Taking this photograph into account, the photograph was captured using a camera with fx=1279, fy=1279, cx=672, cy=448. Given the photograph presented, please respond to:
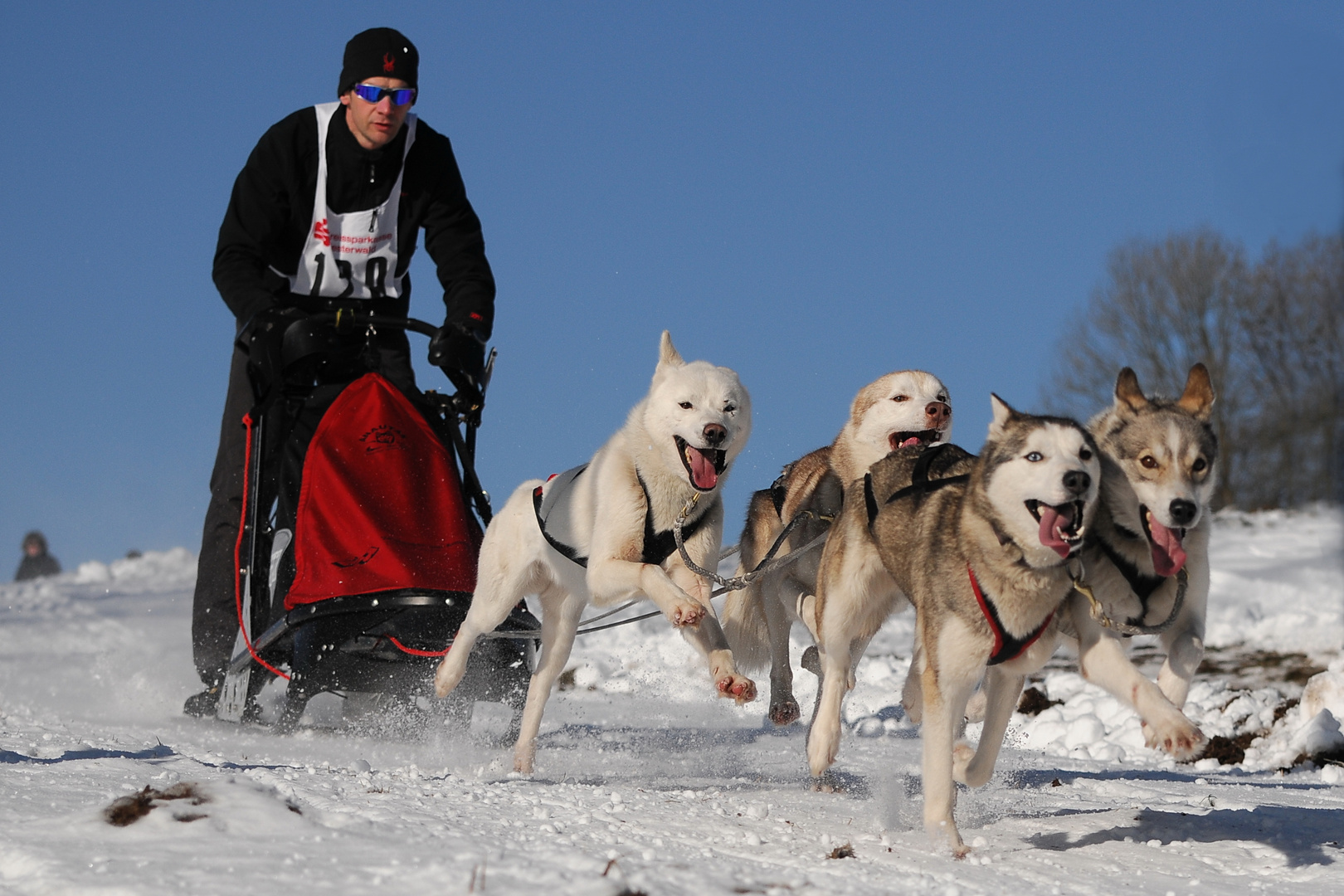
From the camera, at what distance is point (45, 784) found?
125 inches

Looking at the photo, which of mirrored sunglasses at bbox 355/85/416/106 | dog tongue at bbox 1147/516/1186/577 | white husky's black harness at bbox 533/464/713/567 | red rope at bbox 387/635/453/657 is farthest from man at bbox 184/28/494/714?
dog tongue at bbox 1147/516/1186/577

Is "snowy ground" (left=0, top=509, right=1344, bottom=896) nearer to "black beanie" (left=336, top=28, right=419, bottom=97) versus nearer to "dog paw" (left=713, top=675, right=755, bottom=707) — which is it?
"dog paw" (left=713, top=675, right=755, bottom=707)

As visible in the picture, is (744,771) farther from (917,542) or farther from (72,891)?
(72,891)

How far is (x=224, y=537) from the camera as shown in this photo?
5.55m

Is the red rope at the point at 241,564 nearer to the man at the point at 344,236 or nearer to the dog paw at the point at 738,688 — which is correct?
the man at the point at 344,236

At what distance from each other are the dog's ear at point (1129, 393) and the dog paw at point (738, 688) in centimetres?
128

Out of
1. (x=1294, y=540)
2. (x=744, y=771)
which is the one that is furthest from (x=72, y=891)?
(x=1294, y=540)

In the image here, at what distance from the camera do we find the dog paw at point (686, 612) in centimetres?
393

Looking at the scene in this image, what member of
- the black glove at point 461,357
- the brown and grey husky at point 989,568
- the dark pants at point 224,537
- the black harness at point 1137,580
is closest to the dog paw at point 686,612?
the brown and grey husky at point 989,568

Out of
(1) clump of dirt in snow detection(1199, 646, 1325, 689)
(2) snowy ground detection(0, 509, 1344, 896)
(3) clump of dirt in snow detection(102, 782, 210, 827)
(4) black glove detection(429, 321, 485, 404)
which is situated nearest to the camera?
(2) snowy ground detection(0, 509, 1344, 896)

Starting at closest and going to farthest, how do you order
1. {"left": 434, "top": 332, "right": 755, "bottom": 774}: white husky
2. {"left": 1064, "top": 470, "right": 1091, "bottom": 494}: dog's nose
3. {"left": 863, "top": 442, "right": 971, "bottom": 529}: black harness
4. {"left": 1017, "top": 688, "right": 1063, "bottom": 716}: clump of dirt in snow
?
{"left": 1064, "top": 470, "right": 1091, "bottom": 494}: dog's nose
{"left": 863, "top": 442, "right": 971, "bottom": 529}: black harness
{"left": 434, "top": 332, "right": 755, "bottom": 774}: white husky
{"left": 1017, "top": 688, "right": 1063, "bottom": 716}: clump of dirt in snow

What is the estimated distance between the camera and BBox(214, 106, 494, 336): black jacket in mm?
5289

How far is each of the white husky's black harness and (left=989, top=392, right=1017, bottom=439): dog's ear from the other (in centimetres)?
128

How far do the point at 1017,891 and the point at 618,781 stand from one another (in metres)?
1.77
